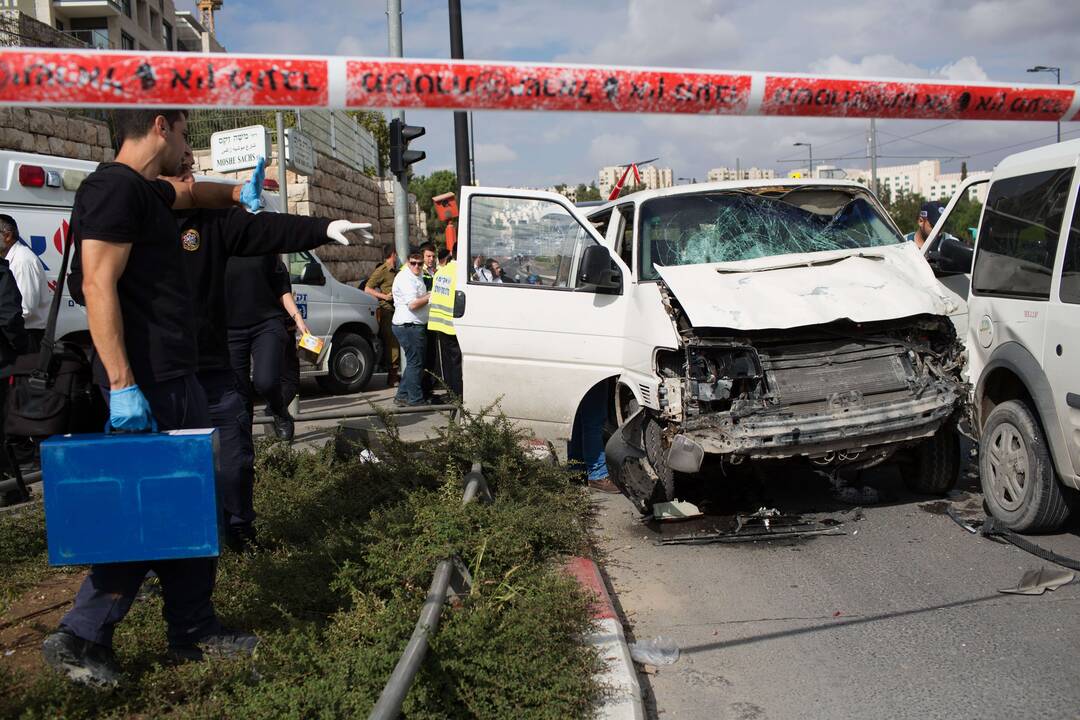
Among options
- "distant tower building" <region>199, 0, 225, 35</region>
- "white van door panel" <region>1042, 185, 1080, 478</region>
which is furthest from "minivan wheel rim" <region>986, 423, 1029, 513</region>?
"distant tower building" <region>199, 0, 225, 35</region>

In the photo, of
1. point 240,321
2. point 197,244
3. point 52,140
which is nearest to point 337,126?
point 52,140

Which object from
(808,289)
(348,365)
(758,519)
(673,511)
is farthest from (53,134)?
(758,519)

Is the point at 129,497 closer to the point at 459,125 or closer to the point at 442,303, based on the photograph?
the point at 442,303

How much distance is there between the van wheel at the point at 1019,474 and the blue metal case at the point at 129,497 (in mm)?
4217

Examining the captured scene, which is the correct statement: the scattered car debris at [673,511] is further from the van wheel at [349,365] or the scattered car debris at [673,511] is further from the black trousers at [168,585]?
the van wheel at [349,365]

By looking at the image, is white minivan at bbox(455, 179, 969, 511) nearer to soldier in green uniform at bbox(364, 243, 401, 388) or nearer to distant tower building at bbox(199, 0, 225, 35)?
soldier in green uniform at bbox(364, 243, 401, 388)

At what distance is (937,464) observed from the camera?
6059 millimetres

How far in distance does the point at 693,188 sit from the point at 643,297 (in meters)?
1.20

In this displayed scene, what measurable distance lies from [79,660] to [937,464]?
16.6ft

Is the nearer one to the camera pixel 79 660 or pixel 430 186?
pixel 79 660

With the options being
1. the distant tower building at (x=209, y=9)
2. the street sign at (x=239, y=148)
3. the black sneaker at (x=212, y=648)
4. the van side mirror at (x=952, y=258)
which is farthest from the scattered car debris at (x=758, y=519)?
the distant tower building at (x=209, y=9)

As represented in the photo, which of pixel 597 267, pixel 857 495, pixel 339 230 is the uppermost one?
pixel 339 230

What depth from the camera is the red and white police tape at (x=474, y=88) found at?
249 cm

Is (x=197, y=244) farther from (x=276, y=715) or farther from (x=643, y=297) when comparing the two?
(x=643, y=297)
